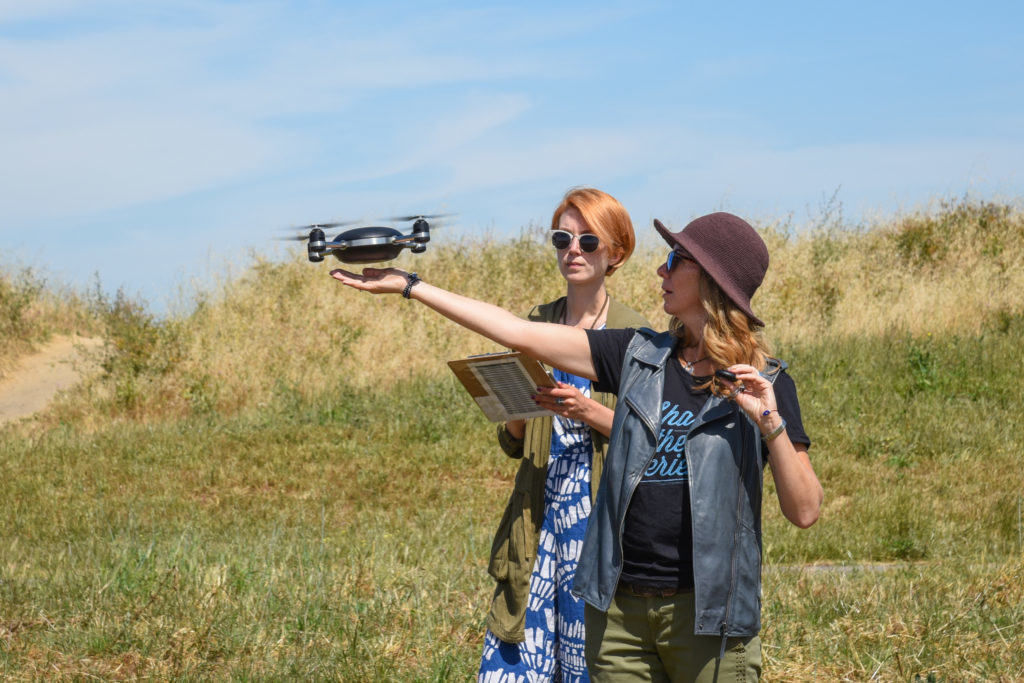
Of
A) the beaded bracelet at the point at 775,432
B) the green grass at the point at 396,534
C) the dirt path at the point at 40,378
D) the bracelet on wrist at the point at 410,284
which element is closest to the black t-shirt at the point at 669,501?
the beaded bracelet at the point at 775,432

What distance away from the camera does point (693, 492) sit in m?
2.58

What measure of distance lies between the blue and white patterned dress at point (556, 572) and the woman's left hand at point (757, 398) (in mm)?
967

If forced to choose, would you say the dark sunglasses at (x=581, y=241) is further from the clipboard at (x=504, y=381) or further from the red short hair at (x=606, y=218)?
the clipboard at (x=504, y=381)

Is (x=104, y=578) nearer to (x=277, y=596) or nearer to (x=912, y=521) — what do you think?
(x=277, y=596)

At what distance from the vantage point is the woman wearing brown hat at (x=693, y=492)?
102 inches

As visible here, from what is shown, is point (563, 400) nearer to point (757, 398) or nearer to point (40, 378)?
point (757, 398)

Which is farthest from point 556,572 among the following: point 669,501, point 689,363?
point 689,363

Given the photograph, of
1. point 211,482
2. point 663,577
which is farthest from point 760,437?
point 211,482

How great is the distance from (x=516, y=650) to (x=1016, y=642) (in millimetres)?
2806

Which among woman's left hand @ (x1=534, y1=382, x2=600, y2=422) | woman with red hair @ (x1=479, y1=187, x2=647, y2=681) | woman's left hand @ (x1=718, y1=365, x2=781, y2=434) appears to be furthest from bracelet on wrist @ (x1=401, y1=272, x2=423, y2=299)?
woman's left hand @ (x1=718, y1=365, x2=781, y2=434)

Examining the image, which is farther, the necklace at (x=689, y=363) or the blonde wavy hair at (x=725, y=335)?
the necklace at (x=689, y=363)

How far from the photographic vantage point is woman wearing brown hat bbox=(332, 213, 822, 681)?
8.47ft

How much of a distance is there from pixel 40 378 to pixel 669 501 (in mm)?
16926

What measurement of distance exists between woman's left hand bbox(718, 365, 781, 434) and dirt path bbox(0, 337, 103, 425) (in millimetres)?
14698
